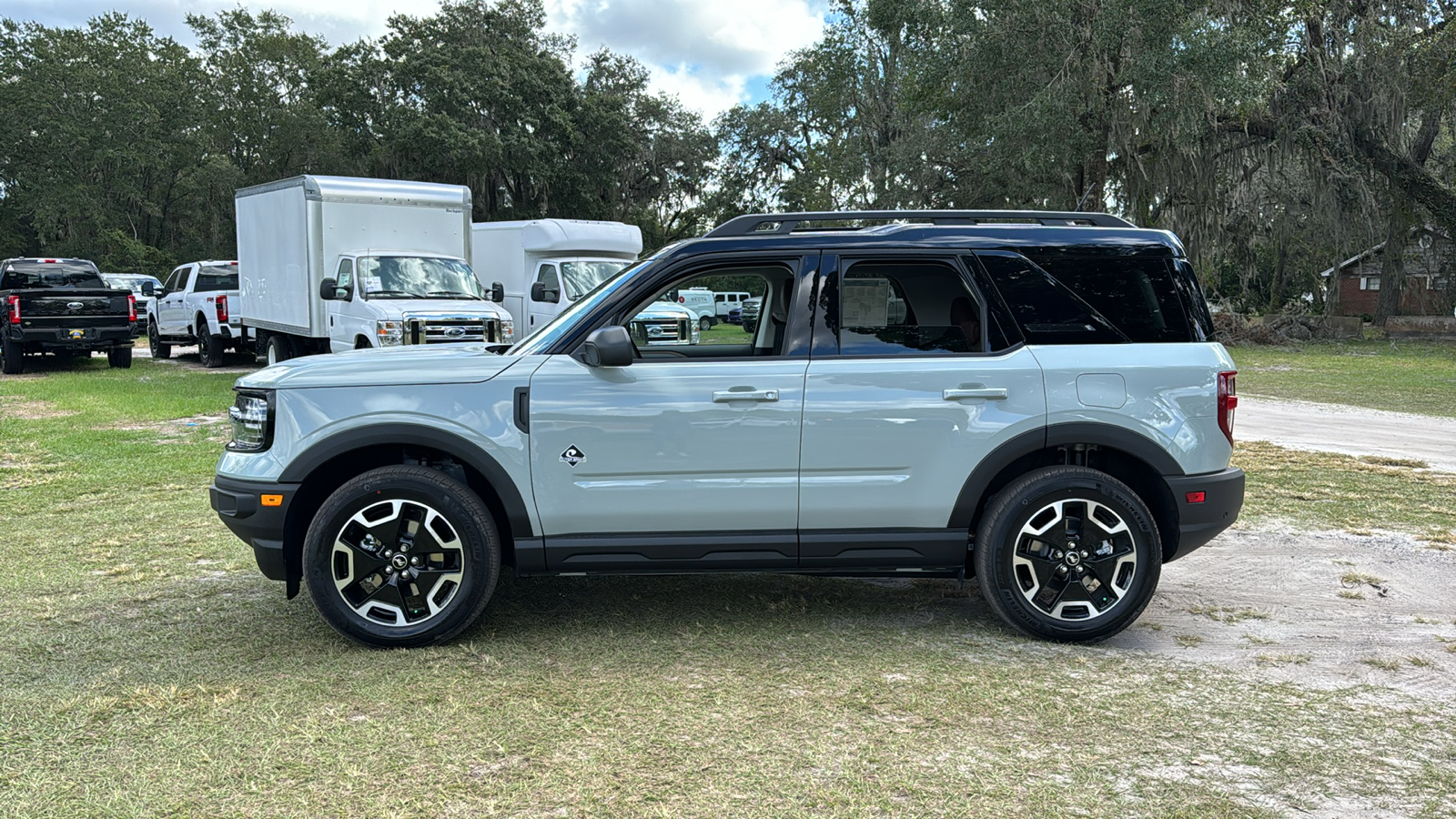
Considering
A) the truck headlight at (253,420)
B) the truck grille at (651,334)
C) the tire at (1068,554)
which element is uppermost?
the truck grille at (651,334)

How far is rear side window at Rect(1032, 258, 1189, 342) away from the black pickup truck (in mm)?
18604

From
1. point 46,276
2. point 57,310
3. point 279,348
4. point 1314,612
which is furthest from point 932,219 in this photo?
point 46,276

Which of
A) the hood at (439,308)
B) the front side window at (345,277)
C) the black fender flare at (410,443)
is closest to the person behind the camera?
the black fender flare at (410,443)

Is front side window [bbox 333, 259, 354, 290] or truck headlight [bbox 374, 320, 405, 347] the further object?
front side window [bbox 333, 259, 354, 290]

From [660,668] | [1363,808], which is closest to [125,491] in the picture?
[660,668]

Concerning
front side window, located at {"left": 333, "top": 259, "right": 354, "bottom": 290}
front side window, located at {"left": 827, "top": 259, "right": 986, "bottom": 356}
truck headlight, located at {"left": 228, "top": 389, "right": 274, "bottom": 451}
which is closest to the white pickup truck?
front side window, located at {"left": 333, "top": 259, "right": 354, "bottom": 290}

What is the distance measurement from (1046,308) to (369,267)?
41.2ft

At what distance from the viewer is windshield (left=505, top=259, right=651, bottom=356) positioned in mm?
4691

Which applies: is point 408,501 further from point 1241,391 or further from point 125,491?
point 1241,391

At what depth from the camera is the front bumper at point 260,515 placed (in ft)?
14.9

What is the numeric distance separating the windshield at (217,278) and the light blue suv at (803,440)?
754 inches

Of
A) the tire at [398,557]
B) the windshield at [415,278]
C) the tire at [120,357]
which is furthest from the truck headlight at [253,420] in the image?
the tire at [120,357]

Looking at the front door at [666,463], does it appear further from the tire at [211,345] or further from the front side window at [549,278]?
the tire at [211,345]

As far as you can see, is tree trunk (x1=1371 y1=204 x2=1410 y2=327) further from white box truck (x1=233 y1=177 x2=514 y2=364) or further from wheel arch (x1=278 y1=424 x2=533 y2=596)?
wheel arch (x1=278 y1=424 x2=533 y2=596)
